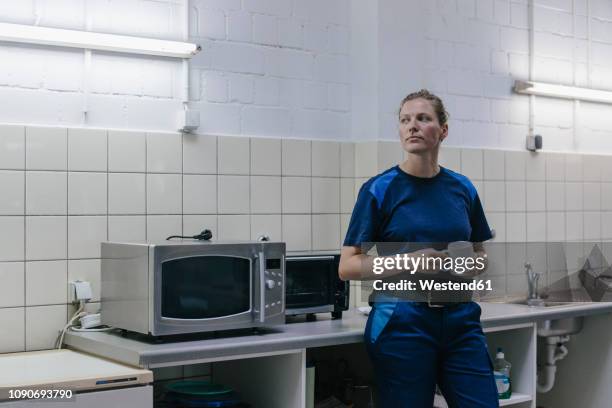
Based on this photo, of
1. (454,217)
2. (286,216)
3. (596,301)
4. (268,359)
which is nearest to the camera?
(454,217)

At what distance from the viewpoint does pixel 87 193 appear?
127 inches

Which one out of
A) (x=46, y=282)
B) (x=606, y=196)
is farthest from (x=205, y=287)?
(x=606, y=196)

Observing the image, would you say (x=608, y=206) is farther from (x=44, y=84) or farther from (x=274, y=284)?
(x=44, y=84)

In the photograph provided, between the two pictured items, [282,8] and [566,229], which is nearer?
[282,8]

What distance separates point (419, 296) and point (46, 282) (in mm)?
1384

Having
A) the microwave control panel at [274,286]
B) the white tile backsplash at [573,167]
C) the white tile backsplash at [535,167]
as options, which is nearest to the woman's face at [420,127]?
the microwave control panel at [274,286]

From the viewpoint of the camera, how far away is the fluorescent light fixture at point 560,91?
14.8ft

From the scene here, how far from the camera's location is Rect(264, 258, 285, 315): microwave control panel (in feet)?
9.90

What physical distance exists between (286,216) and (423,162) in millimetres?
1060

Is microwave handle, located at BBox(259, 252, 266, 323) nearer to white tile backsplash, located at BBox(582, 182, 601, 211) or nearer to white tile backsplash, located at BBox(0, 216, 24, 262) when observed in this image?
white tile backsplash, located at BBox(0, 216, 24, 262)

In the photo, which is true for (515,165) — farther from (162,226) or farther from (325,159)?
(162,226)

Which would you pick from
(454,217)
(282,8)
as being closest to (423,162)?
(454,217)

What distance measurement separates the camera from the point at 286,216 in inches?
149

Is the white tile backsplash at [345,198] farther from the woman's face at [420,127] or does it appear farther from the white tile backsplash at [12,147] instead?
the white tile backsplash at [12,147]
